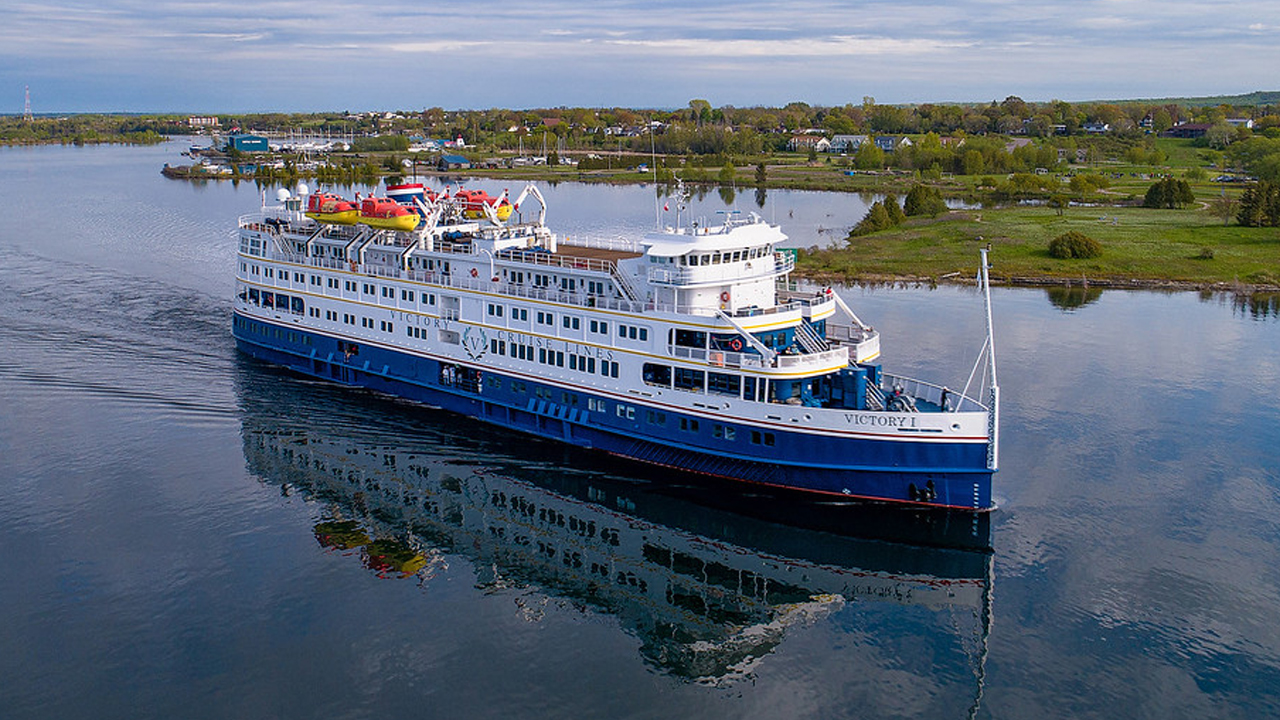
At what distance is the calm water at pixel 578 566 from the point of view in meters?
24.6

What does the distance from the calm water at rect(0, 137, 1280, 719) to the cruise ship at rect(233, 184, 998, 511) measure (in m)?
1.49

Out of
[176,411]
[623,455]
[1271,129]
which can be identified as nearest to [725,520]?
[623,455]

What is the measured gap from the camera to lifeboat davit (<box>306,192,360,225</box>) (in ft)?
160

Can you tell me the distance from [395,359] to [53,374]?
56.1 feet

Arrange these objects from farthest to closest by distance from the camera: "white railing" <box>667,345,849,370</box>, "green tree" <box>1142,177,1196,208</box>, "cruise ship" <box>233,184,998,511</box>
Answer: "green tree" <box>1142,177,1196,208</box> → "white railing" <box>667,345,849,370</box> → "cruise ship" <box>233,184,998,511</box>

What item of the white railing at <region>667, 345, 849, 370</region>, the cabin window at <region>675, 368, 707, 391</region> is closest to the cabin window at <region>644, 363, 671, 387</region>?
the cabin window at <region>675, 368, 707, 391</region>

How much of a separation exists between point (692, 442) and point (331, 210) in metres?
24.2

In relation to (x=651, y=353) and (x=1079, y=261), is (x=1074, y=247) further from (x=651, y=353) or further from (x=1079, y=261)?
(x=651, y=353)

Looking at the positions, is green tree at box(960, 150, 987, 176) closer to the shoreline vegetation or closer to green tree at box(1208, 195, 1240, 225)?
the shoreline vegetation

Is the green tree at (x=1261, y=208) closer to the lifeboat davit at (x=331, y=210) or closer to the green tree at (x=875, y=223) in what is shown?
the green tree at (x=875, y=223)

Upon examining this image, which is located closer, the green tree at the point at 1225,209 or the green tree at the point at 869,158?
the green tree at the point at 1225,209

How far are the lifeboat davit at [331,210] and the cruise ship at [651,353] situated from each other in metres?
0.73

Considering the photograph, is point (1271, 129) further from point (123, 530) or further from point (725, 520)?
point (123, 530)

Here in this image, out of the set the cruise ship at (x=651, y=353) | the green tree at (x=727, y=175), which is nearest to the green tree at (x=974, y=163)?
the green tree at (x=727, y=175)
